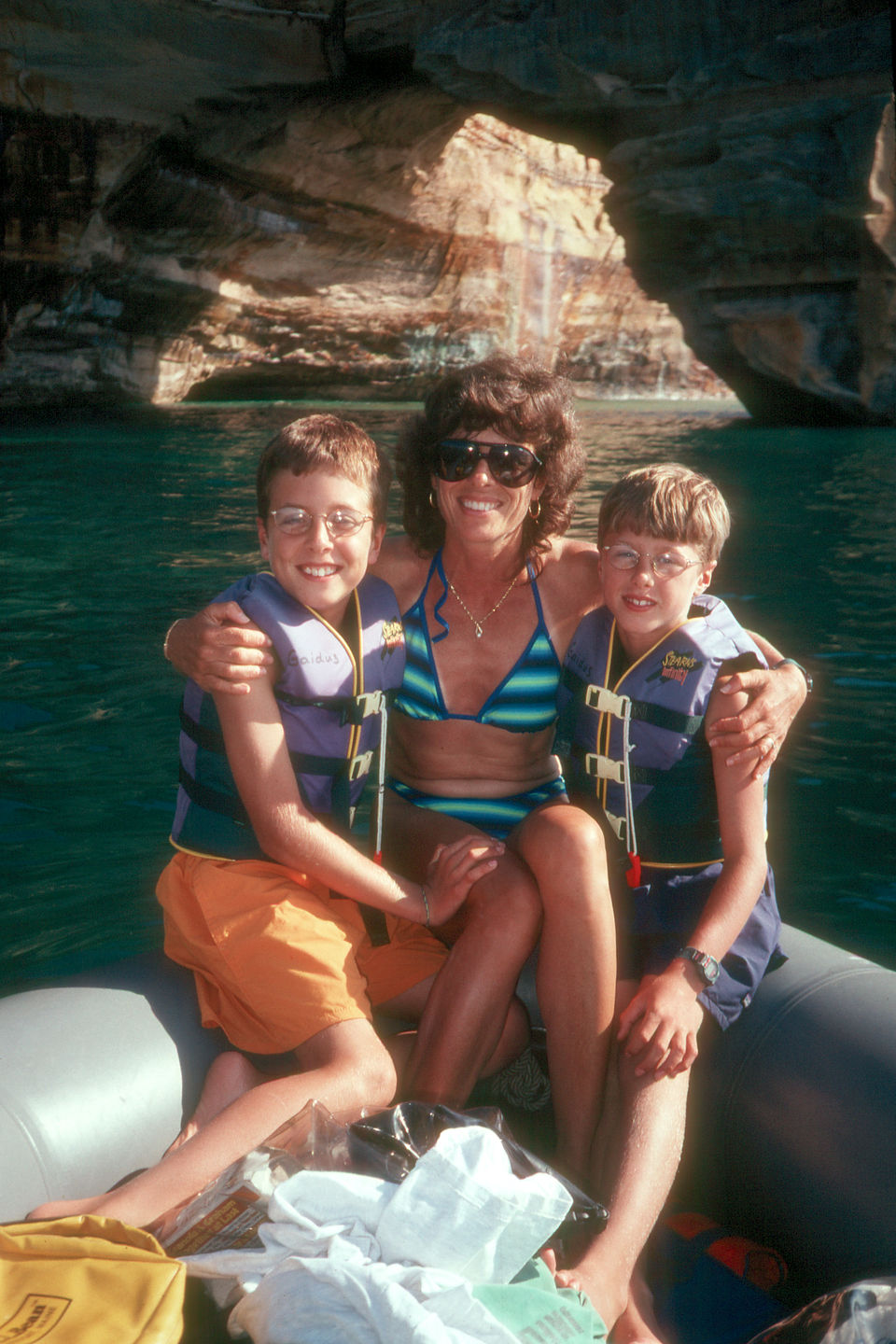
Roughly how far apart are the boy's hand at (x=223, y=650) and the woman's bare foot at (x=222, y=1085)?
0.62 meters

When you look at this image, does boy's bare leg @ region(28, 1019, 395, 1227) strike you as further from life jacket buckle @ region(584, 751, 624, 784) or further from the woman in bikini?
life jacket buckle @ region(584, 751, 624, 784)

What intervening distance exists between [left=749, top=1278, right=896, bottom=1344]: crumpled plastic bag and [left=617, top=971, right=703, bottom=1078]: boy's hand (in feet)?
1.32

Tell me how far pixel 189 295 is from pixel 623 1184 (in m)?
18.6

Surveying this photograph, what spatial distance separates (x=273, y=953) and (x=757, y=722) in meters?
0.90

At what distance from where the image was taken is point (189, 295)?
59.8ft

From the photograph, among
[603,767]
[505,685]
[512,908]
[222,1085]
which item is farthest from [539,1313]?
[505,685]

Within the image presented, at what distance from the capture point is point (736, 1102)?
5.85 feet

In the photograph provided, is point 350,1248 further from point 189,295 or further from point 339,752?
point 189,295

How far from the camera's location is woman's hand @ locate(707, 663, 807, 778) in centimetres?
186

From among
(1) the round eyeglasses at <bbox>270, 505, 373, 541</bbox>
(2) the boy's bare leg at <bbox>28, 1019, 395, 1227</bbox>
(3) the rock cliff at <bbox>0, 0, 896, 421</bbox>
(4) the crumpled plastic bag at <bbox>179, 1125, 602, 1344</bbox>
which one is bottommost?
(2) the boy's bare leg at <bbox>28, 1019, 395, 1227</bbox>

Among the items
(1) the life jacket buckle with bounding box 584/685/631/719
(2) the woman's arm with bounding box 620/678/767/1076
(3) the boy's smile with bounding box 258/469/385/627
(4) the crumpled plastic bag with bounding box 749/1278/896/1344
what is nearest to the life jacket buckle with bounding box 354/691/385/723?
(3) the boy's smile with bounding box 258/469/385/627

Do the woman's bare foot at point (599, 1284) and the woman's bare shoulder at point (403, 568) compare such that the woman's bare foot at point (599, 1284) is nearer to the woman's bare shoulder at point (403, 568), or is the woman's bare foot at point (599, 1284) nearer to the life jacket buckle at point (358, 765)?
the life jacket buckle at point (358, 765)

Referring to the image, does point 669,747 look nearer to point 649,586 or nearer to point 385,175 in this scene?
point 649,586

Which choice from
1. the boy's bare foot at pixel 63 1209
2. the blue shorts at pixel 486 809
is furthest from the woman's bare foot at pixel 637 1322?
the blue shorts at pixel 486 809
